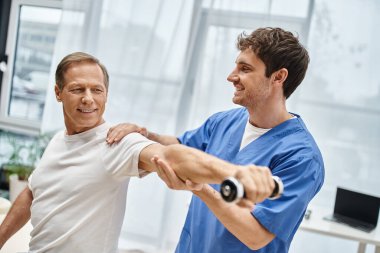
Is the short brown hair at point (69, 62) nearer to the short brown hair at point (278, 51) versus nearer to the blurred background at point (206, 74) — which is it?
the short brown hair at point (278, 51)

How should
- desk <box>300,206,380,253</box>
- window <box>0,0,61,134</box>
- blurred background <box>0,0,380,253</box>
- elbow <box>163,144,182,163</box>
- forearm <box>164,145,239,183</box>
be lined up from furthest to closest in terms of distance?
window <box>0,0,61,134</box> → blurred background <box>0,0,380,253</box> → desk <box>300,206,380,253</box> → elbow <box>163,144,182,163</box> → forearm <box>164,145,239,183</box>

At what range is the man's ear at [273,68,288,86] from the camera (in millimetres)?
1308

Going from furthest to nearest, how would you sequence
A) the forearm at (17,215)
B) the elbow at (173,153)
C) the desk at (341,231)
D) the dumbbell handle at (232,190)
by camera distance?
the desk at (341,231) < the forearm at (17,215) < the elbow at (173,153) < the dumbbell handle at (232,190)

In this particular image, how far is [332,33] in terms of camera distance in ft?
8.59

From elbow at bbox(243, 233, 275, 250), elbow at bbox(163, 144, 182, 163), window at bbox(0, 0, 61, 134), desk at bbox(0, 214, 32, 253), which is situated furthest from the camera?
window at bbox(0, 0, 61, 134)

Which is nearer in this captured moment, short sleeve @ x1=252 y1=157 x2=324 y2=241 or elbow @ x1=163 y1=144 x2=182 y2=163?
elbow @ x1=163 y1=144 x2=182 y2=163

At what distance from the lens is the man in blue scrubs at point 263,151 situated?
3.68 feet

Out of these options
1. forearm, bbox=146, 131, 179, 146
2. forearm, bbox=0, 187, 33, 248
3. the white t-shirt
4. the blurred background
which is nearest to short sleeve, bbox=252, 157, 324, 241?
the white t-shirt

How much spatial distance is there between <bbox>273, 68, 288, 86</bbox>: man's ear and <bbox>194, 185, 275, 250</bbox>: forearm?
47cm

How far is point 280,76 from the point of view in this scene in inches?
51.9

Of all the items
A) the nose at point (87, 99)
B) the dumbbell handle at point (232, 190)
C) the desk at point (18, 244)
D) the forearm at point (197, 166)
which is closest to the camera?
the dumbbell handle at point (232, 190)

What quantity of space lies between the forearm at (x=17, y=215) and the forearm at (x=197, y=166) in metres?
0.68

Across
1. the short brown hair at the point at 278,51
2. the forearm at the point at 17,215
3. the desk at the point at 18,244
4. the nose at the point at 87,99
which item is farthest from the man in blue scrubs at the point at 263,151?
the desk at the point at 18,244

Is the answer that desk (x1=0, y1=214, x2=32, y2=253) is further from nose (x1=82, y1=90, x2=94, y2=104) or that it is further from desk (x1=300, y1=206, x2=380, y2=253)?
desk (x1=300, y1=206, x2=380, y2=253)
